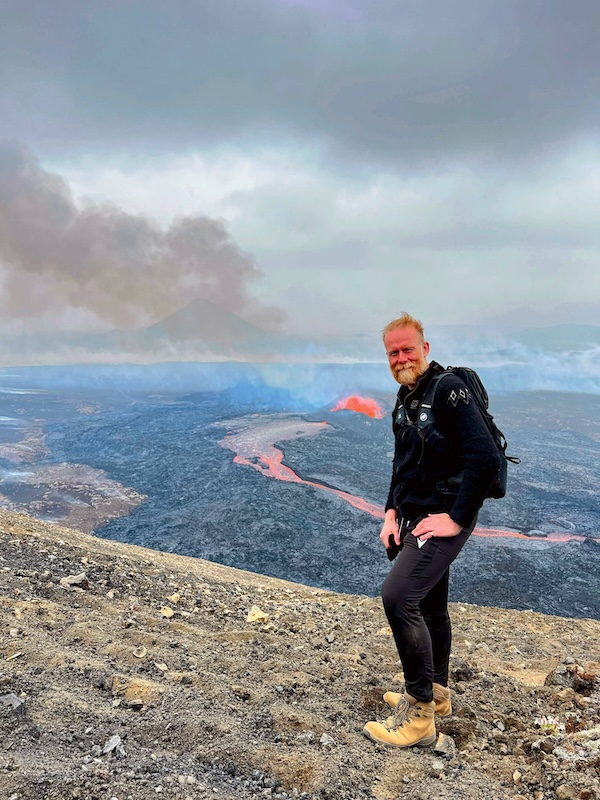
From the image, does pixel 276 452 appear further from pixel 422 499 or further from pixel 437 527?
pixel 437 527

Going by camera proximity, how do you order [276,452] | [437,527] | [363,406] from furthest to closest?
1. [363,406]
2. [276,452]
3. [437,527]

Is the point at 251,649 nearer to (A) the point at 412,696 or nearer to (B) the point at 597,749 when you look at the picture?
(A) the point at 412,696

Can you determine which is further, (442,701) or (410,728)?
(442,701)

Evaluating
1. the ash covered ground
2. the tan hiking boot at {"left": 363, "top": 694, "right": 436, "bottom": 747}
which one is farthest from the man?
the ash covered ground

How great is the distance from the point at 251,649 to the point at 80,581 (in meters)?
2.87

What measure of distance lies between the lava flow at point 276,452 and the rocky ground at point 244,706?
A: 30.0 metres

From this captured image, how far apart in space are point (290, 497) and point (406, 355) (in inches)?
1394

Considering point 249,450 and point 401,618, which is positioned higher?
point 401,618

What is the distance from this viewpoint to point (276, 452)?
52719 millimetres

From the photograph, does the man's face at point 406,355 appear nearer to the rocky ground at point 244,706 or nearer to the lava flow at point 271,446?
the rocky ground at point 244,706

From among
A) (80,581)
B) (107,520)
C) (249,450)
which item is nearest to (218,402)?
(249,450)

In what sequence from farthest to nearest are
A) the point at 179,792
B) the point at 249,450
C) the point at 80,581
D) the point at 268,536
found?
the point at 249,450 → the point at 268,536 → the point at 80,581 → the point at 179,792

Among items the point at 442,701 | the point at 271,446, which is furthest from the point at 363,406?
the point at 442,701

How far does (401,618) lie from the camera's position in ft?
11.0
